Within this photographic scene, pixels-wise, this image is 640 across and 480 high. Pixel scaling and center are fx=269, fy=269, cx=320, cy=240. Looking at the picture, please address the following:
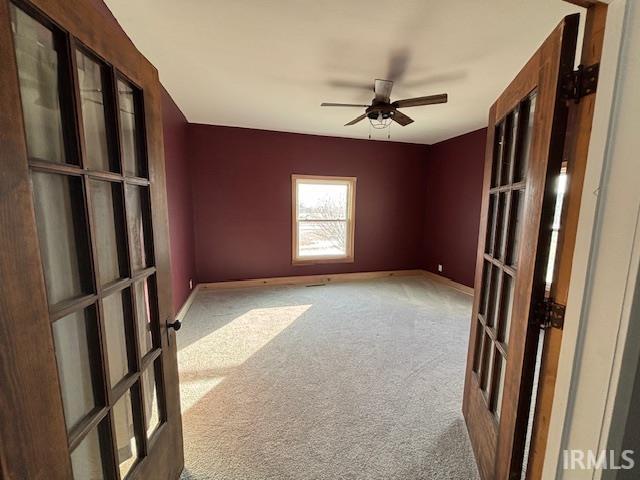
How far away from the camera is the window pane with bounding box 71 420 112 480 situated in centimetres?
76

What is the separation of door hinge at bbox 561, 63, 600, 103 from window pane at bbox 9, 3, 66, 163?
4.74 ft

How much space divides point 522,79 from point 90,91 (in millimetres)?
1568

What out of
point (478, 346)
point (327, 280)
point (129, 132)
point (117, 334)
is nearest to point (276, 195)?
point (327, 280)

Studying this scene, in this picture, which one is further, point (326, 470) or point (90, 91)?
point (326, 470)

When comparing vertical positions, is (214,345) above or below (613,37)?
below

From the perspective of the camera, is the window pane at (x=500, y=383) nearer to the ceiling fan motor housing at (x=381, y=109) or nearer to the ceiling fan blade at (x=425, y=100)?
the ceiling fan blade at (x=425, y=100)

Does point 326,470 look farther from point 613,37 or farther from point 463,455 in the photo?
point 613,37

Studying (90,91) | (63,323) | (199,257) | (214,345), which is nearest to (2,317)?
(63,323)

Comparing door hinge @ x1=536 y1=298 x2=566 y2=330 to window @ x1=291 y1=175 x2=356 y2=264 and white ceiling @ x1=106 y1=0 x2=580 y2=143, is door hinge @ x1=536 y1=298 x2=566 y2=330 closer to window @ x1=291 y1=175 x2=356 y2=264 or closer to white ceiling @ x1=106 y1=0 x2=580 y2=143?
white ceiling @ x1=106 y1=0 x2=580 y2=143

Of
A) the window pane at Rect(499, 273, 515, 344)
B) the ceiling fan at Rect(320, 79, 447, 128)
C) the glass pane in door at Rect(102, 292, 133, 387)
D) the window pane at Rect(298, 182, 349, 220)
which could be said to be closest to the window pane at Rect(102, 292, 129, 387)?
the glass pane in door at Rect(102, 292, 133, 387)

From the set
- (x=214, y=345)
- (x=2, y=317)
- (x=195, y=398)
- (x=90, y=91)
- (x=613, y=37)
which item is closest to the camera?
(x=2, y=317)

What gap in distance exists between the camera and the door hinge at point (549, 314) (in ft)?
2.85

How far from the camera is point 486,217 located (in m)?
1.52

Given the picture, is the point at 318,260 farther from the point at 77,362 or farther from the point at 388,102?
the point at 77,362
